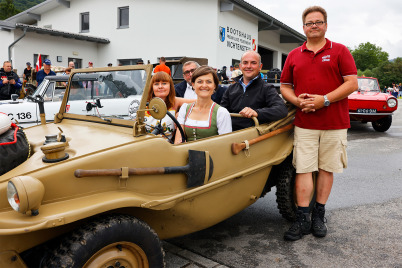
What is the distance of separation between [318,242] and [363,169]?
3272mm

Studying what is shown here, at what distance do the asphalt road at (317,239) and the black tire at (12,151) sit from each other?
138 centimetres

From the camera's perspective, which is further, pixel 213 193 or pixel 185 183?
pixel 213 193

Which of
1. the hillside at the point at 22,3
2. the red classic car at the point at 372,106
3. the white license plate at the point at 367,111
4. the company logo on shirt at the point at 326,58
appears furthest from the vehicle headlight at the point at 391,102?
the hillside at the point at 22,3

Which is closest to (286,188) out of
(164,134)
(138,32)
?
(164,134)

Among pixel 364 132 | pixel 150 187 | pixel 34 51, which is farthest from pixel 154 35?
pixel 150 187

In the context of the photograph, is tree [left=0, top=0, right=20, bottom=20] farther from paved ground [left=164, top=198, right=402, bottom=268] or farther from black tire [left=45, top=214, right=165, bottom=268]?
black tire [left=45, top=214, right=165, bottom=268]

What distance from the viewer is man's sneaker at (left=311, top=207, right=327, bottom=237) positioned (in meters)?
3.34

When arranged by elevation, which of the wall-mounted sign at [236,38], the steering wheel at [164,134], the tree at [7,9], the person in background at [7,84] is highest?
the tree at [7,9]

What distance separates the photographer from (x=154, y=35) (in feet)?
56.7

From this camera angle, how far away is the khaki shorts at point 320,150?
3279mm

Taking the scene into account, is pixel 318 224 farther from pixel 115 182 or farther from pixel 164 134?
pixel 115 182

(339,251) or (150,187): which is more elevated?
(150,187)

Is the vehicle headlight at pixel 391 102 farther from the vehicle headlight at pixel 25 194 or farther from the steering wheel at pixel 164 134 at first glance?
the vehicle headlight at pixel 25 194

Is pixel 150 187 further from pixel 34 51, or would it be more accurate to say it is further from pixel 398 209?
pixel 34 51
